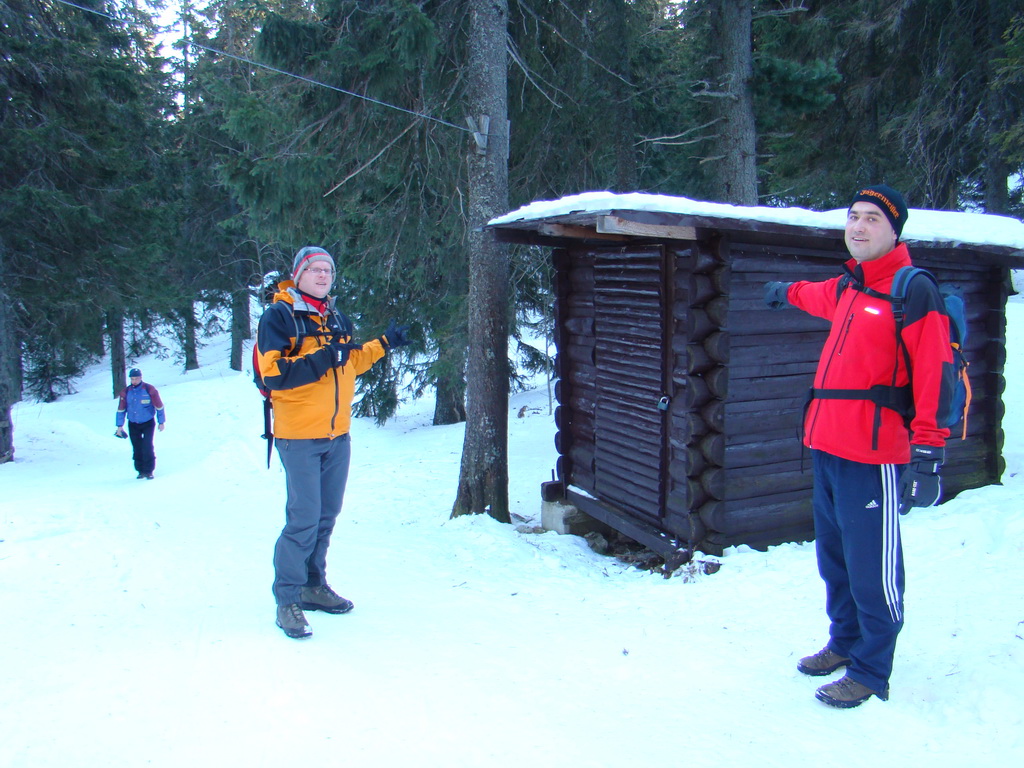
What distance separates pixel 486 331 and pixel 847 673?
16.0 feet

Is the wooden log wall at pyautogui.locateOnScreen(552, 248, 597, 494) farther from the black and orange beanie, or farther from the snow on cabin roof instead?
the black and orange beanie

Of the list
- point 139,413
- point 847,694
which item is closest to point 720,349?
point 847,694

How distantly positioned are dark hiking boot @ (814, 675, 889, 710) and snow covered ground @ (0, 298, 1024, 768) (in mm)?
51

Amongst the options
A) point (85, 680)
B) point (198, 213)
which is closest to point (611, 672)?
point (85, 680)

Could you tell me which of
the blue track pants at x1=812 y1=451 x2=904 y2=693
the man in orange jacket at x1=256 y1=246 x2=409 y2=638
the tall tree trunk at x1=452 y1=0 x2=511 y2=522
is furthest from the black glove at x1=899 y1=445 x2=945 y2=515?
the tall tree trunk at x1=452 y1=0 x2=511 y2=522

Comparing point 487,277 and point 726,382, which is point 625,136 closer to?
point 487,277

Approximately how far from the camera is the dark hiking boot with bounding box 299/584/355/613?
4531mm

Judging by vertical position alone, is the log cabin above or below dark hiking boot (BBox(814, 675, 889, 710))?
above

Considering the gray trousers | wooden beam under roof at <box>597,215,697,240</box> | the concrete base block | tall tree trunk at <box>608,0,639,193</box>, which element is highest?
tall tree trunk at <box>608,0,639,193</box>

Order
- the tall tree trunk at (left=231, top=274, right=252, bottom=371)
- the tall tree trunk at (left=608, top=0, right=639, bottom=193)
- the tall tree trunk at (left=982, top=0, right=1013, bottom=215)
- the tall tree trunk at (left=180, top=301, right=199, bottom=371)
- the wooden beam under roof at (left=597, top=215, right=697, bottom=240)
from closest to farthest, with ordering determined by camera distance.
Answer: the wooden beam under roof at (left=597, top=215, right=697, bottom=240) → the tall tree trunk at (left=608, top=0, right=639, bottom=193) → the tall tree trunk at (left=982, top=0, right=1013, bottom=215) → the tall tree trunk at (left=180, top=301, right=199, bottom=371) → the tall tree trunk at (left=231, top=274, right=252, bottom=371)

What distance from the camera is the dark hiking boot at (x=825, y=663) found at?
11.7 ft

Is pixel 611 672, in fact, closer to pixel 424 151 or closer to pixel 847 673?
pixel 847 673

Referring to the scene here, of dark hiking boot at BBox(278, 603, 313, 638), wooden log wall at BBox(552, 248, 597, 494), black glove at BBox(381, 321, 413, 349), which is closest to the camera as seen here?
dark hiking boot at BBox(278, 603, 313, 638)

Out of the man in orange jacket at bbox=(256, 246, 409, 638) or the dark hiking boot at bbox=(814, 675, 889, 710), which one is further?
the man in orange jacket at bbox=(256, 246, 409, 638)
